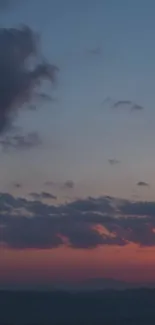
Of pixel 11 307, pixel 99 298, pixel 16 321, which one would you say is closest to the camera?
pixel 16 321

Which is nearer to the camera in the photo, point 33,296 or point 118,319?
point 118,319

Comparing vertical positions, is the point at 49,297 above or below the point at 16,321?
above

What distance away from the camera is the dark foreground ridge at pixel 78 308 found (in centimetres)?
15712

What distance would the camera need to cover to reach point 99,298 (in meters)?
172

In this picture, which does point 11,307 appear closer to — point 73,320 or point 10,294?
point 10,294

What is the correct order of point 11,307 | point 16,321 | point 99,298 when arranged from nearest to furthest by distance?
point 16,321 → point 11,307 → point 99,298

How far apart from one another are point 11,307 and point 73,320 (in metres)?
15.7

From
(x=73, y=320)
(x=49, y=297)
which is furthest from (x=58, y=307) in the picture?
(x=49, y=297)

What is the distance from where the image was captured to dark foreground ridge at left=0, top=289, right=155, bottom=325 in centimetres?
15712

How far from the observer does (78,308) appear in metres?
175

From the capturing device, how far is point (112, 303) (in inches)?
6742

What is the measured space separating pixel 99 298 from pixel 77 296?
23.8 ft

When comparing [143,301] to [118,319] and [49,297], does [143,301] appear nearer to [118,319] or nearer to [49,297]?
[118,319]

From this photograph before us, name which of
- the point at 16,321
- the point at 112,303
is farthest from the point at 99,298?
the point at 16,321
